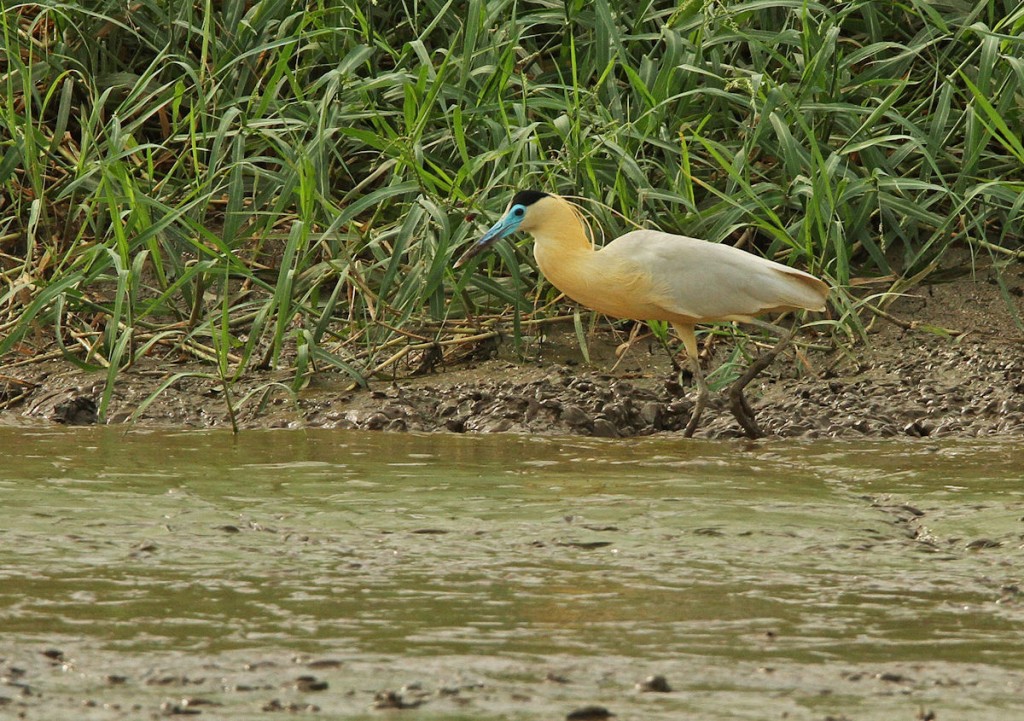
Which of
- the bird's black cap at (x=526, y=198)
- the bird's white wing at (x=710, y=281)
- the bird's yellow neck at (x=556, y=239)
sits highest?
the bird's black cap at (x=526, y=198)

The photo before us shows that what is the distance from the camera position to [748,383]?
5703 mm

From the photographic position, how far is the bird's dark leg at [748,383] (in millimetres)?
5387

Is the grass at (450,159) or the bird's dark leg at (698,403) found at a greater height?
the grass at (450,159)

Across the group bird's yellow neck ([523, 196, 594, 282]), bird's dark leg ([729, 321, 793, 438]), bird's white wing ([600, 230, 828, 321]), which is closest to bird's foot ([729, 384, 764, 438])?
bird's dark leg ([729, 321, 793, 438])

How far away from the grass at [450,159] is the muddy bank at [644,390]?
5.3 inches

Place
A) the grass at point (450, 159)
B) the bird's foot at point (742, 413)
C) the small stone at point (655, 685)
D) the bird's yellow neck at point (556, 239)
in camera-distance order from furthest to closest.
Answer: the grass at point (450, 159) < the bird's yellow neck at point (556, 239) < the bird's foot at point (742, 413) < the small stone at point (655, 685)

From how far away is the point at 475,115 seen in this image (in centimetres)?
637

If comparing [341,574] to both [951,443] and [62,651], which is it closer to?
[62,651]

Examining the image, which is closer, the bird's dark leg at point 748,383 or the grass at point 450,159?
the bird's dark leg at point 748,383

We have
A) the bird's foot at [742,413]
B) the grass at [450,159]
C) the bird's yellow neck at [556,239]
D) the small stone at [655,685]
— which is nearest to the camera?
the small stone at [655,685]

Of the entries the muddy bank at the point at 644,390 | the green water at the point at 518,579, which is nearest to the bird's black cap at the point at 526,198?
the muddy bank at the point at 644,390

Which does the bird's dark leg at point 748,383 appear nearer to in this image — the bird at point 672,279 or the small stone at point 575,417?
the bird at point 672,279

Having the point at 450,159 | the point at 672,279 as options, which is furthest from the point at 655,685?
the point at 450,159

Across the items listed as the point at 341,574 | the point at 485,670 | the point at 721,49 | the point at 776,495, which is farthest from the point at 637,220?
the point at 485,670
